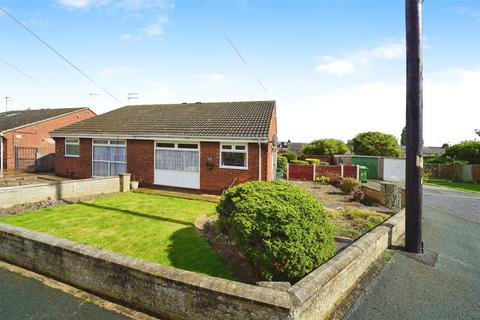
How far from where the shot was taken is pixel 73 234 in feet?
22.1

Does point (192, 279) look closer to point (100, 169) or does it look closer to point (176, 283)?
point (176, 283)

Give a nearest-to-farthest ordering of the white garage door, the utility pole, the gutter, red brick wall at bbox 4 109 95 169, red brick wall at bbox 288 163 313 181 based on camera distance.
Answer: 1. the utility pole
2. the gutter
3. the white garage door
4. red brick wall at bbox 288 163 313 181
5. red brick wall at bbox 4 109 95 169

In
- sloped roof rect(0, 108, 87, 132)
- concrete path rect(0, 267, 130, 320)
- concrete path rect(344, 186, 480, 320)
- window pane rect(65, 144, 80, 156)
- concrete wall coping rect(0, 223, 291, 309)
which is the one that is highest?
sloped roof rect(0, 108, 87, 132)

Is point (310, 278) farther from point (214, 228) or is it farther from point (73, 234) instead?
point (73, 234)

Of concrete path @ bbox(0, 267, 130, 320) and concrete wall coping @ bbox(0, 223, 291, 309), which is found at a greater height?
concrete wall coping @ bbox(0, 223, 291, 309)

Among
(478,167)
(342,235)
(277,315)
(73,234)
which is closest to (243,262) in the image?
(277,315)

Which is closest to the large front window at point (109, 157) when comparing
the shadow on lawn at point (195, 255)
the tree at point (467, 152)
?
the shadow on lawn at point (195, 255)

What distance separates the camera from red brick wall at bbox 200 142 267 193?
40.8 feet

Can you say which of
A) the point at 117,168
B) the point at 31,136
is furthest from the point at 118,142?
the point at 31,136

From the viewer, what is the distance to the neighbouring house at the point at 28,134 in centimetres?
2261

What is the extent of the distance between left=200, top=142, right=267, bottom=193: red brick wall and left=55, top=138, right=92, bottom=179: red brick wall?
7.50 metres

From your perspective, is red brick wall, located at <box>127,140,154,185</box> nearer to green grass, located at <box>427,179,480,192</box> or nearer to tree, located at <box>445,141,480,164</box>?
green grass, located at <box>427,179,480,192</box>

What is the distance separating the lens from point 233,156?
12.9 m

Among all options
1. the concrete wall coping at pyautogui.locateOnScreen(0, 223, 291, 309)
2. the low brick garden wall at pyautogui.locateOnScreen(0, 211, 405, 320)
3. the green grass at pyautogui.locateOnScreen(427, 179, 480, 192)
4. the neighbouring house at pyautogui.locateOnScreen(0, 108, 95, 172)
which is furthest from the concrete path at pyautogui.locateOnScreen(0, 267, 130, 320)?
the green grass at pyautogui.locateOnScreen(427, 179, 480, 192)
